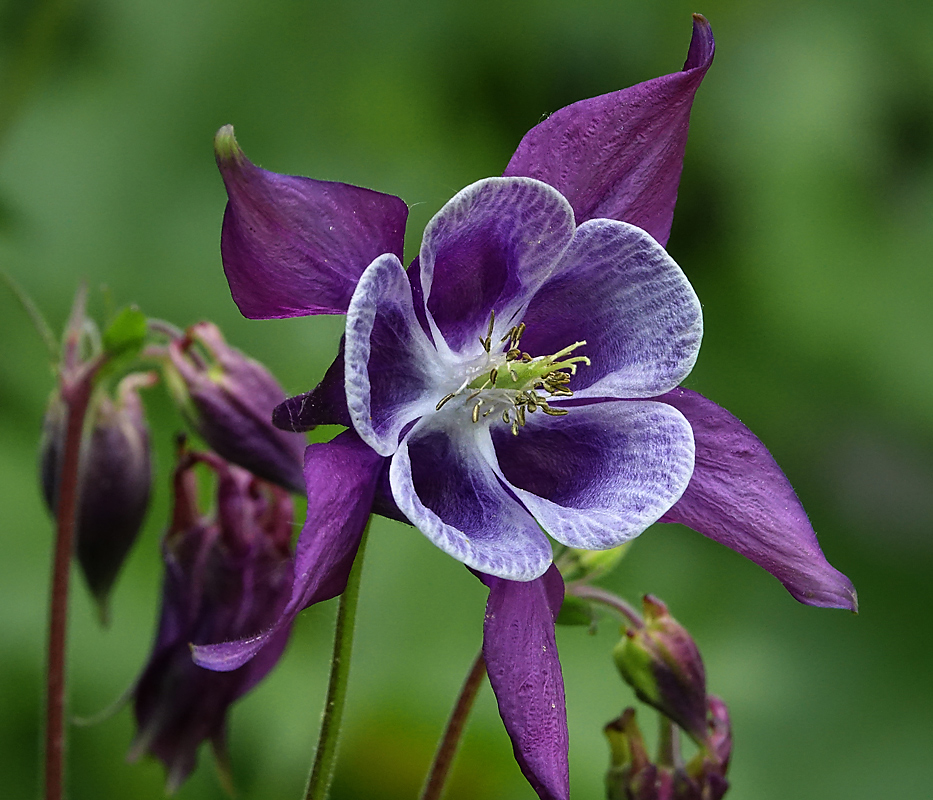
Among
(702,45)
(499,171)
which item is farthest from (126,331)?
(499,171)

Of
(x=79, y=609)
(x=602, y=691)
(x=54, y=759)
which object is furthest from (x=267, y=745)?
(x=54, y=759)

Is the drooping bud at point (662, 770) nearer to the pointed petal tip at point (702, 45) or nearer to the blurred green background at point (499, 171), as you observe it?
the pointed petal tip at point (702, 45)

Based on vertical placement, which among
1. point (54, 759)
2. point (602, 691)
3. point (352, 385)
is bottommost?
point (602, 691)

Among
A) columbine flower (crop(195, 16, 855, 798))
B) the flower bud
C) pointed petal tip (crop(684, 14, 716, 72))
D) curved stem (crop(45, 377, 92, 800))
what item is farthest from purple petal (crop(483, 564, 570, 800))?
curved stem (crop(45, 377, 92, 800))

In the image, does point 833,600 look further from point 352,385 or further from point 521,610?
point 352,385

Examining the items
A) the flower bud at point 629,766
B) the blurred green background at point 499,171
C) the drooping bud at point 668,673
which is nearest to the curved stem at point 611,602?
the drooping bud at point 668,673

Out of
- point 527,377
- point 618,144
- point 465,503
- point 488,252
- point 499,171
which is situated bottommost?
point 499,171

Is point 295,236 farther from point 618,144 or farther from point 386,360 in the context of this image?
point 618,144
